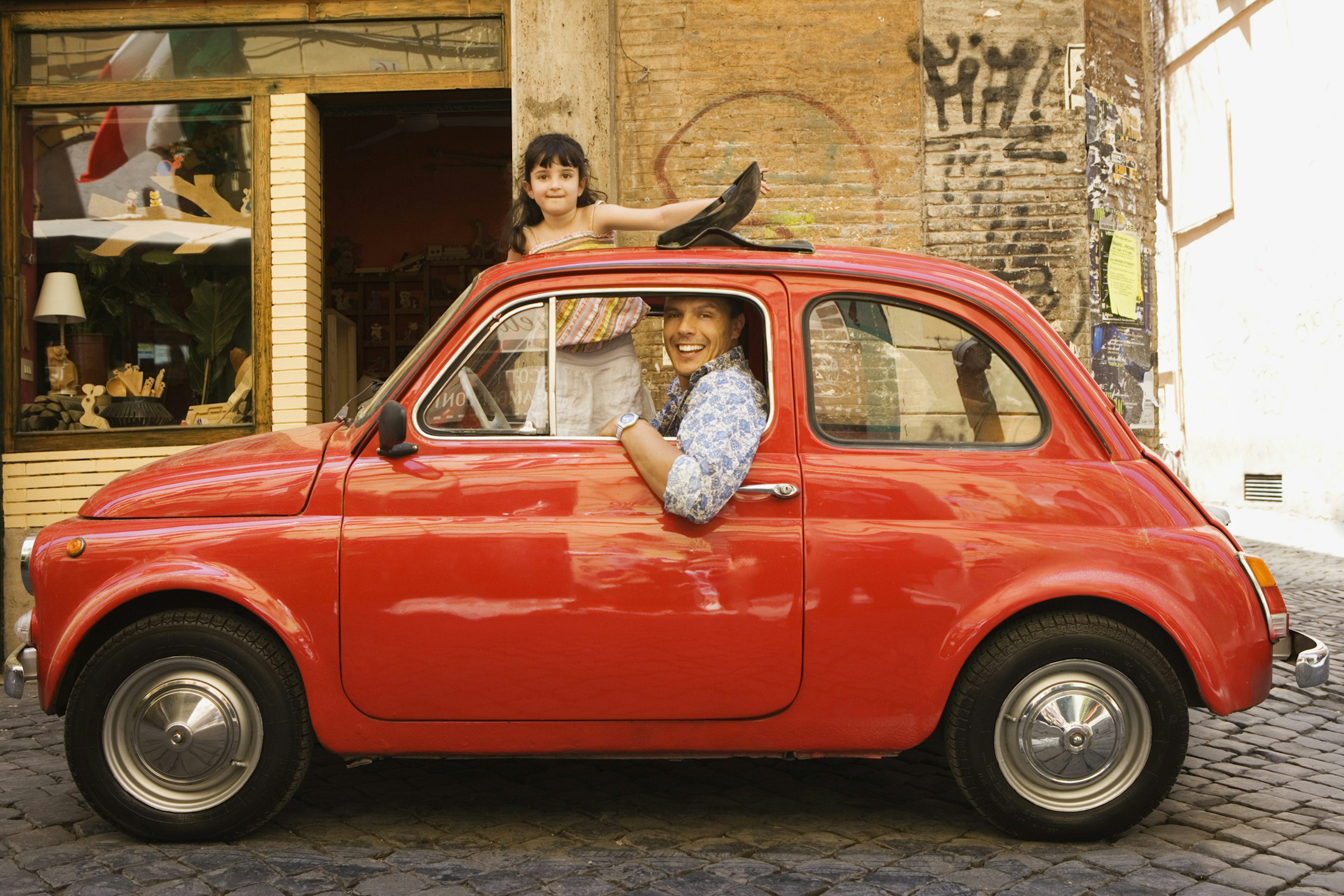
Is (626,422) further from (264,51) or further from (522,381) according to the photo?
(264,51)

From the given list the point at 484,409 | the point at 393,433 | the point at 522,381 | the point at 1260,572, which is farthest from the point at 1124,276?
the point at 393,433

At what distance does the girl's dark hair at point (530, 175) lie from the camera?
5215mm

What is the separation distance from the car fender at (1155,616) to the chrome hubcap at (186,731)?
2228 millimetres

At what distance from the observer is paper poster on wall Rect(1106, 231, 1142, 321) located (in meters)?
7.88

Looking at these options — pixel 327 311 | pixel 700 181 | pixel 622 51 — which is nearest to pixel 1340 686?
pixel 700 181

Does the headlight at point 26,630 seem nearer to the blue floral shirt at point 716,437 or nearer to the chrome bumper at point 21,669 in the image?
the chrome bumper at point 21,669

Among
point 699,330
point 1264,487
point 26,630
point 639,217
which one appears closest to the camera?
point 26,630

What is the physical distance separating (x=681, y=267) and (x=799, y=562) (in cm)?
104

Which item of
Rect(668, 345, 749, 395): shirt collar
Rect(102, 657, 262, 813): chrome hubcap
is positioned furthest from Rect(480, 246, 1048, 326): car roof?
Rect(102, 657, 262, 813): chrome hubcap

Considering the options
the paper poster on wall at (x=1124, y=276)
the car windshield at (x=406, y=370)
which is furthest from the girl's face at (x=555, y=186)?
the paper poster on wall at (x=1124, y=276)

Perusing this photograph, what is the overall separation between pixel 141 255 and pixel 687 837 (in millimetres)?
6081

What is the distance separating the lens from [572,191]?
17.3 feet

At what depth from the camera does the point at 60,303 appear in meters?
7.65

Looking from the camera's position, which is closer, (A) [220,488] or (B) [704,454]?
(B) [704,454]
